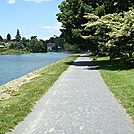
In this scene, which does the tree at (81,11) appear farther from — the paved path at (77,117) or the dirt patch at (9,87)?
the paved path at (77,117)

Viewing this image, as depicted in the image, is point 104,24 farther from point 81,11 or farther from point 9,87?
point 9,87

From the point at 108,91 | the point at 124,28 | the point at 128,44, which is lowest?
the point at 108,91

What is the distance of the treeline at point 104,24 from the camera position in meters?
16.9

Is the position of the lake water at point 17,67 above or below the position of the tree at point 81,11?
below

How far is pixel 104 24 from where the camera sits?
17219 mm

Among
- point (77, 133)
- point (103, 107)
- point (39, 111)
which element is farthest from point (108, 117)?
point (39, 111)

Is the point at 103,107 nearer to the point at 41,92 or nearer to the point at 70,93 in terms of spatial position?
the point at 70,93

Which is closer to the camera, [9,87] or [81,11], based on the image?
[9,87]

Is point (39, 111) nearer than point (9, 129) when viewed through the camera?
No

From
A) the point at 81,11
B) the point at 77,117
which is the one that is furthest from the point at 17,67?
the point at 77,117

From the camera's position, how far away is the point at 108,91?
29.6 ft

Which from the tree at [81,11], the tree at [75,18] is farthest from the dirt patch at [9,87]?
the tree at [75,18]

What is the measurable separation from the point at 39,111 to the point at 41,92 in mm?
2723

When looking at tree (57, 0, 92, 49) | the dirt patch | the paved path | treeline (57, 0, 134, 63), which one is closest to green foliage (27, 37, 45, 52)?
treeline (57, 0, 134, 63)
